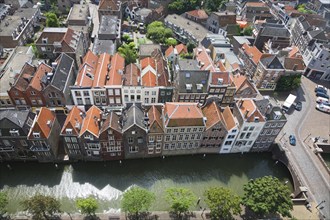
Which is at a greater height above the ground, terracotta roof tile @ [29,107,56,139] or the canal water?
terracotta roof tile @ [29,107,56,139]

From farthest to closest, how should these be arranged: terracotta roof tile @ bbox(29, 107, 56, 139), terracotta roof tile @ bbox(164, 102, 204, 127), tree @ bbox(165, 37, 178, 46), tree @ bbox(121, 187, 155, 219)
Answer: tree @ bbox(165, 37, 178, 46)
terracotta roof tile @ bbox(164, 102, 204, 127)
terracotta roof tile @ bbox(29, 107, 56, 139)
tree @ bbox(121, 187, 155, 219)

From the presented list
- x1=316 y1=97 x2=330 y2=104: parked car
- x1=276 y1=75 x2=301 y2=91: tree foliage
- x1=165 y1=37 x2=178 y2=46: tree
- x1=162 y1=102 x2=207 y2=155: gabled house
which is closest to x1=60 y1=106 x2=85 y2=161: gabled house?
x1=162 y1=102 x2=207 y2=155: gabled house

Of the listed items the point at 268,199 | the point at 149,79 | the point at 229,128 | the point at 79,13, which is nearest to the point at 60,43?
the point at 79,13

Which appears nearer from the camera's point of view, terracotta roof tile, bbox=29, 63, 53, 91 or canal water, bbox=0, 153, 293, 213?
canal water, bbox=0, 153, 293, 213

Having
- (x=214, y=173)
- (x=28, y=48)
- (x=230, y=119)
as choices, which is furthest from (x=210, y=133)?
(x=28, y=48)

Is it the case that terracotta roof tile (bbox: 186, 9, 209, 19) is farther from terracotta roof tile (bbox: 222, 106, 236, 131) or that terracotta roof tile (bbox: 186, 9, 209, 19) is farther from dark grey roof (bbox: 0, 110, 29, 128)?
dark grey roof (bbox: 0, 110, 29, 128)

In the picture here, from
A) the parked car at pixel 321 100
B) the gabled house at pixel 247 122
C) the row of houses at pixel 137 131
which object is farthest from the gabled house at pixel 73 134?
the parked car at pixel 321 100
